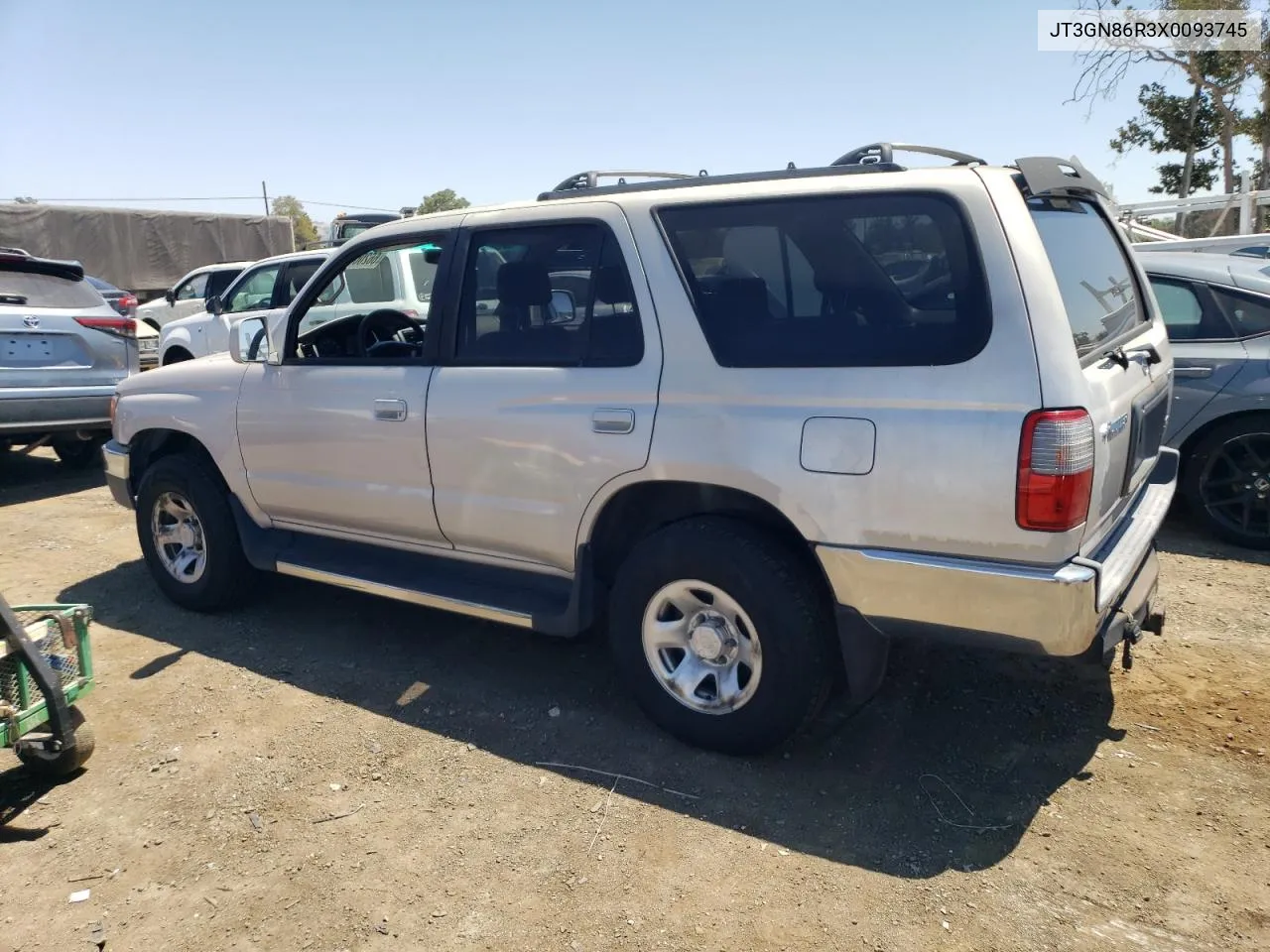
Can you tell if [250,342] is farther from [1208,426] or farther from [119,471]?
[1208,426]

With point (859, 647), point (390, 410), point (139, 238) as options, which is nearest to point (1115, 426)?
point (859, 647)

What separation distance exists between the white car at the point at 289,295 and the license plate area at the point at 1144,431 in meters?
3.59

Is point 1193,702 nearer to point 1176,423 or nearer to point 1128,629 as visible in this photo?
point 1128,629

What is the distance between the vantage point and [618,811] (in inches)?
124

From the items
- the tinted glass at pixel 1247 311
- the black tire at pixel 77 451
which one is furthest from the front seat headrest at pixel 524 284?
the black tire at pixel 77 451

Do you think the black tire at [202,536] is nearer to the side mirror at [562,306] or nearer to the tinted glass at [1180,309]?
the side mirror at [562,306]

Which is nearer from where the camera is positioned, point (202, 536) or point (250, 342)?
point (250, 342)

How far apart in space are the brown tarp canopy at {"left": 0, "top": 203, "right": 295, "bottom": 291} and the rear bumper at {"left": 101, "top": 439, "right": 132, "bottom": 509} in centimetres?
1667

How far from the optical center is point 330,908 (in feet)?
9.00

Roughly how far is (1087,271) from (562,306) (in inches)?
76.0

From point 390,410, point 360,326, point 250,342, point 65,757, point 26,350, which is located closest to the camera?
point 65,757

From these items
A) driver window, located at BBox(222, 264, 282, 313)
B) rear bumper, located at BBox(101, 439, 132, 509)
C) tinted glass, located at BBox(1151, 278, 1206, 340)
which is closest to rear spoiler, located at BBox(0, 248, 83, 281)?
driver window, located at BBox(222, 264, 282, 313)

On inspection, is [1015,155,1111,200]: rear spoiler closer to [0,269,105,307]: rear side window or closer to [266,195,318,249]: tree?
[0,269,105,307]: rear side window

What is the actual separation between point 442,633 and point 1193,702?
3.36m
